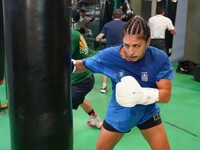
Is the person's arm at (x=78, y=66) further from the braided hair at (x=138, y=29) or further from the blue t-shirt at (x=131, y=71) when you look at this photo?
the braided hair at (x=138, y=29)

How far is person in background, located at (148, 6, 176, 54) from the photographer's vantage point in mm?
5852

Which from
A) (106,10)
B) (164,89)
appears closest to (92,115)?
(164,89)

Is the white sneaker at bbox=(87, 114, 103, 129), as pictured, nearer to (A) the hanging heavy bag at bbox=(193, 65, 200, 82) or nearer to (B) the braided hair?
(B) the braided hair

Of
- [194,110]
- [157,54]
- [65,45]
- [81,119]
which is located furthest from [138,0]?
[65,45]

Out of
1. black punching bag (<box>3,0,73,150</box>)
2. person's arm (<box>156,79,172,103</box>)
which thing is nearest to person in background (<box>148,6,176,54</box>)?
person's arm (<box>156,79,172,103</box>)

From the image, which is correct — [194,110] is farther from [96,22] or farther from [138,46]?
[96,22]

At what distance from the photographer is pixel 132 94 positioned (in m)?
1.72

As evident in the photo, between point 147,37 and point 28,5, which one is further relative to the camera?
point 147,37

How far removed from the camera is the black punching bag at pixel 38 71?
117cm

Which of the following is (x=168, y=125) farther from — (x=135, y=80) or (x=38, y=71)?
(x=38, y=71)

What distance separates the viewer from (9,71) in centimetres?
128

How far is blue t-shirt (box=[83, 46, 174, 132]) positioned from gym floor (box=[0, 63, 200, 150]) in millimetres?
1166

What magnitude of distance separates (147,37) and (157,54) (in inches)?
6.6

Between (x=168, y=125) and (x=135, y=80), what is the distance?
2094 mm
